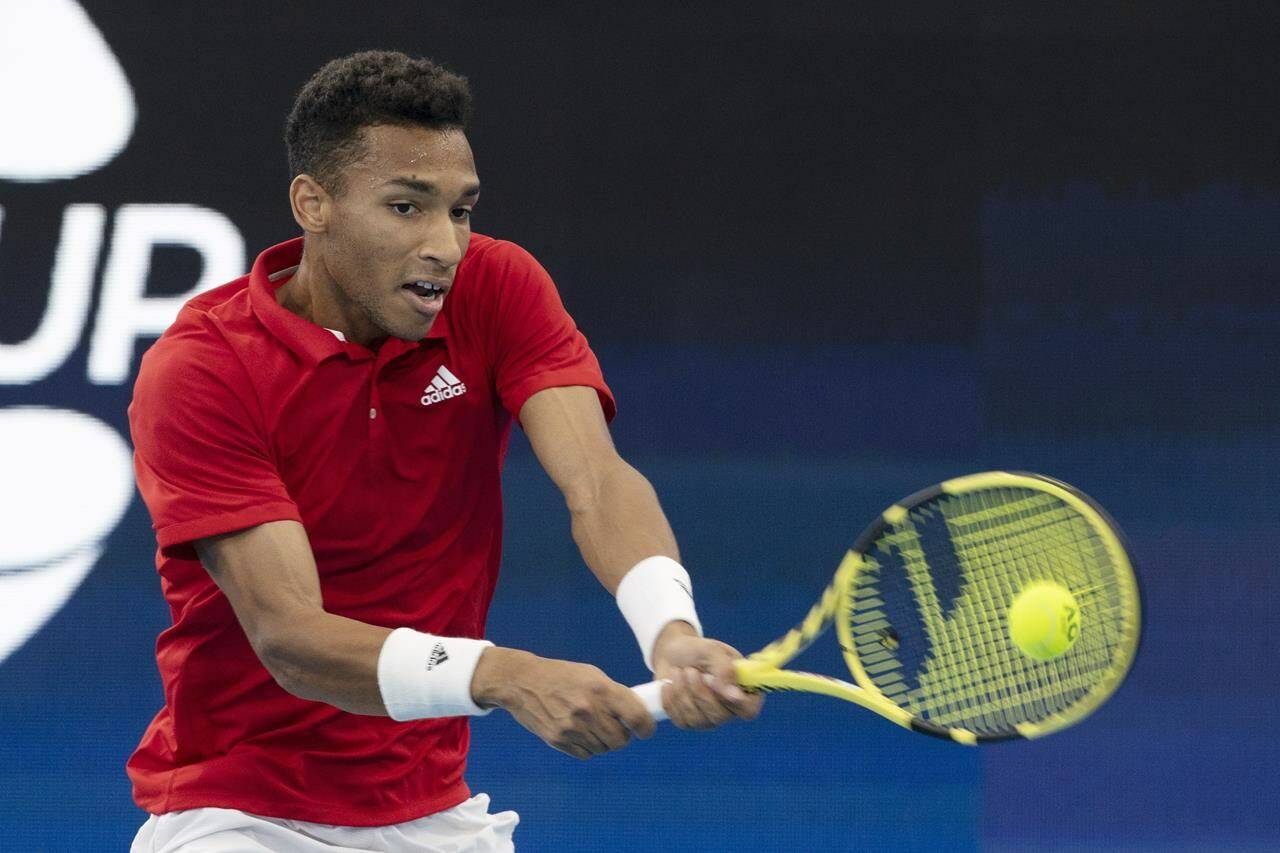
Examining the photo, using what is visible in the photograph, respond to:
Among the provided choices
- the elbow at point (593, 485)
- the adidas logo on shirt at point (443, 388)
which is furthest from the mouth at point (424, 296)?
the elbow at point (593, 485)

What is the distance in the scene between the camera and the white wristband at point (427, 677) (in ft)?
7.77

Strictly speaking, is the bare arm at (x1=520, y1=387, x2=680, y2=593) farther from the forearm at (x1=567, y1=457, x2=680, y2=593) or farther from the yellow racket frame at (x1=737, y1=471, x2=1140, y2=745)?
the yellow racket frame at (x1=737, y1=471, x2=1140, y2=745)

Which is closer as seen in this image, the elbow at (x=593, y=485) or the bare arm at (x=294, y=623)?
the bare arm at (x=294, y=623)

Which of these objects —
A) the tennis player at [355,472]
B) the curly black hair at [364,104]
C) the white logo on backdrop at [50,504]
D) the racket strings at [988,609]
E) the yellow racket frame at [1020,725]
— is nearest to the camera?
the yellow racket frame at [1020,725]

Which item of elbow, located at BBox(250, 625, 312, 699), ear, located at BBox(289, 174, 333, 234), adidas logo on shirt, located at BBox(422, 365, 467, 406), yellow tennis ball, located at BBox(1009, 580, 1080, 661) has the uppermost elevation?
ear, located at BBox(289, 174, 333, 234)

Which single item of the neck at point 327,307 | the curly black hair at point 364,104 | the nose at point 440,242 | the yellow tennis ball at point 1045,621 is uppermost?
the curly black hair at point 364,104

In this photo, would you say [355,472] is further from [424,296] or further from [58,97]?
[58,97]

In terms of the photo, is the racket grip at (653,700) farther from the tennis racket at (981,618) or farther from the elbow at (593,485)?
the elbow at (593,485)

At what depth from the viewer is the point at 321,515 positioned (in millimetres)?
2654

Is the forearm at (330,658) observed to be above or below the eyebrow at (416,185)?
below

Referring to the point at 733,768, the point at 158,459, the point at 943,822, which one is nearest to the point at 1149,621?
the point at 943,822

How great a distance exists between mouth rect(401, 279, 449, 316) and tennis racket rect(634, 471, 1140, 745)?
0.67 meters

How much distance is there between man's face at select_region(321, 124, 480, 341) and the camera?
8.64 feet

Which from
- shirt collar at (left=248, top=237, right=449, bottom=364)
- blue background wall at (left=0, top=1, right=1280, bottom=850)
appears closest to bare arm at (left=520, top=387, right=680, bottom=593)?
shirt collar at (left=248, top=237, right=449, bottom=364)
